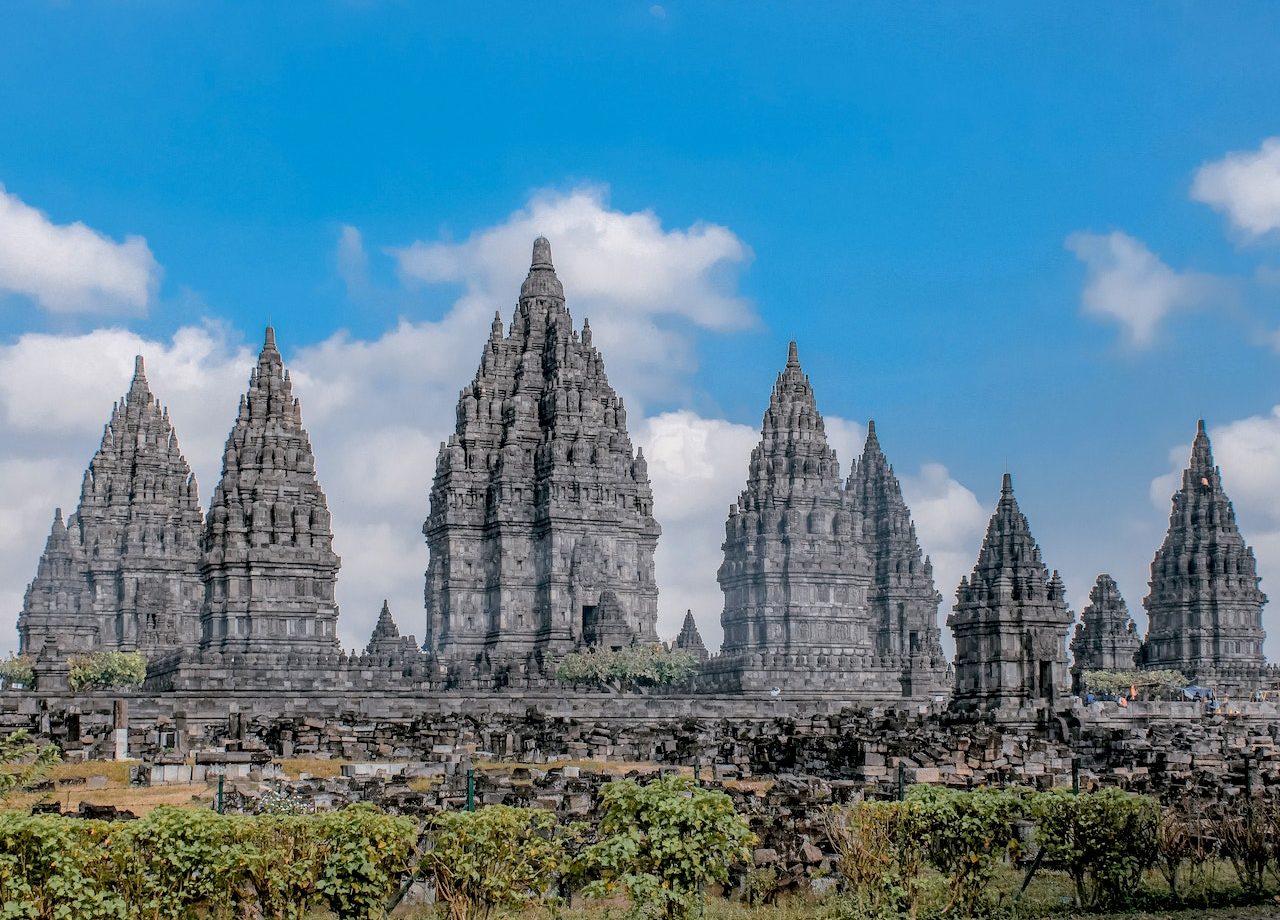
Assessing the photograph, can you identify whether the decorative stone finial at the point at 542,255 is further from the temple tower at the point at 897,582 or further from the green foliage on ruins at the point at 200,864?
the green foliage on ruins at the point at 200,864

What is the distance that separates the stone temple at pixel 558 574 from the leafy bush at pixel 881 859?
33.3 metres

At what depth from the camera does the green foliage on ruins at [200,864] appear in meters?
18.8

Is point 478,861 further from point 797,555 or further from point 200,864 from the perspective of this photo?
point 797,555

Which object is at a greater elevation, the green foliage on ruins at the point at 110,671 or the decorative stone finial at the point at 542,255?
the decorative stone finial at the point at 542,255

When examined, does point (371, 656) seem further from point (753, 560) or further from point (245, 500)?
point (753, 560)

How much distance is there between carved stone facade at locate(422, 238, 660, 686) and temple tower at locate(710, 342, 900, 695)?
7.63 meters

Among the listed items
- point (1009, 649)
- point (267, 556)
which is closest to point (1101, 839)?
point (1009, 649)

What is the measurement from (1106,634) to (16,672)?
60.5 metres

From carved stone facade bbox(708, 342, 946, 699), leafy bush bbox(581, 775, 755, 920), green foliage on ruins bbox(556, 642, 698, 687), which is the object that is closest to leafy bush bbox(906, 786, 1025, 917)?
leafy bush bbox(581, 775, 755, 920)

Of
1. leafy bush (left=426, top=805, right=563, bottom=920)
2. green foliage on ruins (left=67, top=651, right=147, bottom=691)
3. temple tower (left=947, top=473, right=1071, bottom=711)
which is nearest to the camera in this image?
leafy bush (left=426, top=805, right=563, bottom=920)

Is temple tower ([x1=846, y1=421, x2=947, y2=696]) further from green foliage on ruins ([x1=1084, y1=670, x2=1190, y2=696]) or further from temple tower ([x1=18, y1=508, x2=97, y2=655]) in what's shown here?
temple tower ([x1=18, y1=508, x2=97, y2=655])

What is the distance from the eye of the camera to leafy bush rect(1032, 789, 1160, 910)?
23797mm

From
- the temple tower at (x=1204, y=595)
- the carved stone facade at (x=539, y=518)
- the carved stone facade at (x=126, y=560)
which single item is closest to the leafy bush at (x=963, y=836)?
the carved stone facade at (x=539, y=518)

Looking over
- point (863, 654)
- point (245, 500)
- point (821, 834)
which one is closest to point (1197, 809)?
point (821, 834)
